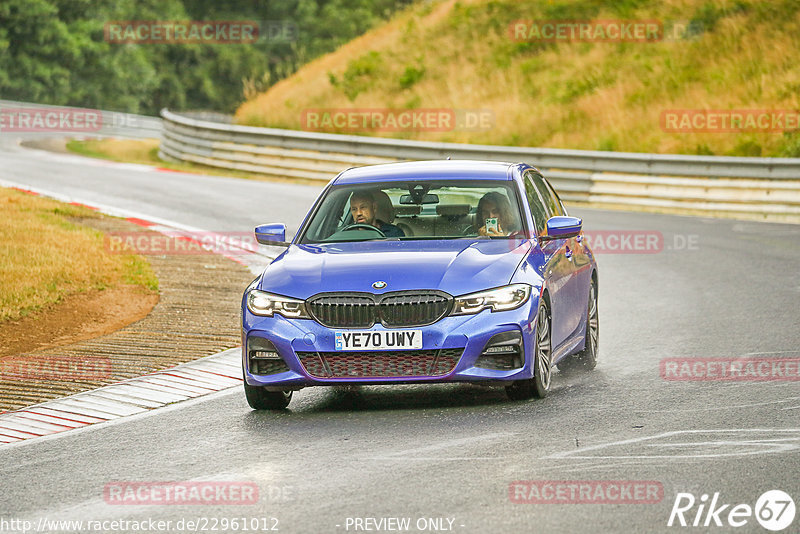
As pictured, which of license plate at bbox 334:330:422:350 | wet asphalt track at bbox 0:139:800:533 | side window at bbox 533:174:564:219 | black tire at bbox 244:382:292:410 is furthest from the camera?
side window at bbox 533:174:564:219

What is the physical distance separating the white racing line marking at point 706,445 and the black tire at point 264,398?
231 cm

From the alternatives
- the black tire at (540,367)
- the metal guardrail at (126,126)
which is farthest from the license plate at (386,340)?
the metal guardrail at (126,126)

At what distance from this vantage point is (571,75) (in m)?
35.3

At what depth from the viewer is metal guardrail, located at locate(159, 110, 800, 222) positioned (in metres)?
23.6

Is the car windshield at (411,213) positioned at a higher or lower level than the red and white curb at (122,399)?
higher

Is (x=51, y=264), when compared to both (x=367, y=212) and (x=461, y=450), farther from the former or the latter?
(x=461, y=450)

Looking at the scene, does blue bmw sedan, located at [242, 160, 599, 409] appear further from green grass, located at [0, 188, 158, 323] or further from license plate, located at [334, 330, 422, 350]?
green grass, located at [0, 188, 158, 323]

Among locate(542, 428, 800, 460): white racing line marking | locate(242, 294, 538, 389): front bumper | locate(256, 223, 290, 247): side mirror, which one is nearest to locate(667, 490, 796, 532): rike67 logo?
locate(542, 428, 800, 460): white racing line marking

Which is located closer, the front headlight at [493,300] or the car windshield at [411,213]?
the front headlight at [493,300]

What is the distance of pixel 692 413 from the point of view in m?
8.07

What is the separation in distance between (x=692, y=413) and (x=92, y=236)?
Result: 1054cm

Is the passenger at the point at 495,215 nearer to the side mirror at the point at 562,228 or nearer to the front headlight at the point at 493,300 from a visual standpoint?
the side mirror at the point at 562,228

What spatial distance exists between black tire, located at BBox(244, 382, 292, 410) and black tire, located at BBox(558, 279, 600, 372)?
7.83 ft

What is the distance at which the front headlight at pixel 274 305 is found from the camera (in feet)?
26.9
